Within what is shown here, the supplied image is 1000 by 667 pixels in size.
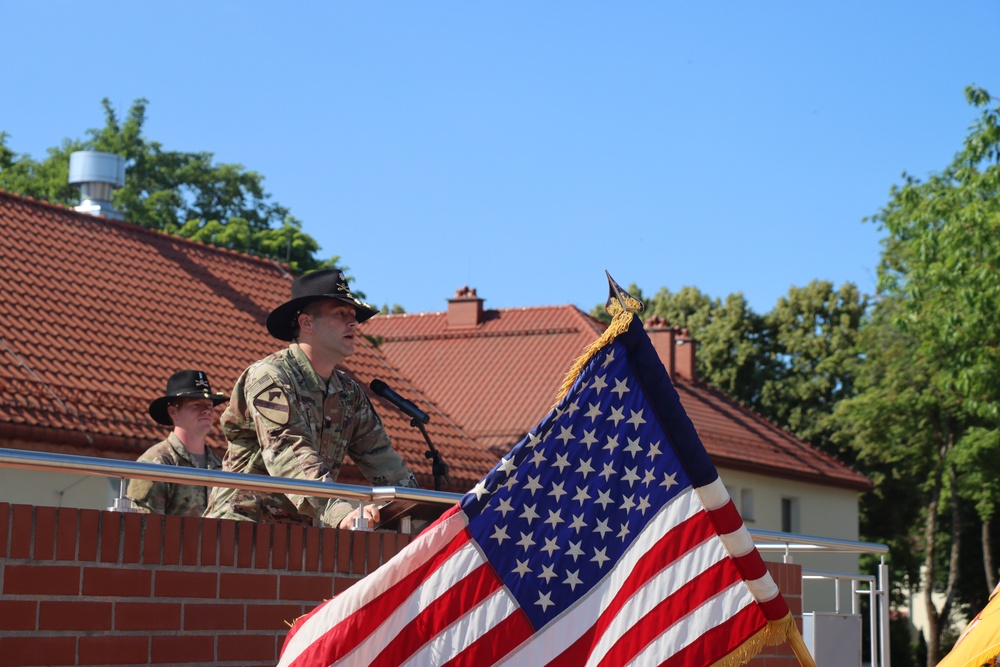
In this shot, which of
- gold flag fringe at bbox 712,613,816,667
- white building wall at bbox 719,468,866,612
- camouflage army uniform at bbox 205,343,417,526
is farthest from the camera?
white building wall at bbox 719,468,866,612

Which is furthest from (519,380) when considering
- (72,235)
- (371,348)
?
(72,235)

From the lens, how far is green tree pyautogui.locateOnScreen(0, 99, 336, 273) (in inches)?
1898

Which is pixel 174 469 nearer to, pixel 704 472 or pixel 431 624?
pixel 431 624

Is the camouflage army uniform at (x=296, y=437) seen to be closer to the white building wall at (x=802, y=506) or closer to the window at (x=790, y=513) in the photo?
the white building wall at (x=802, y=506)

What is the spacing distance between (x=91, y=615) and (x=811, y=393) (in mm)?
48757

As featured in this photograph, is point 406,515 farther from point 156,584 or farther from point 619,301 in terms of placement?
point 619,301

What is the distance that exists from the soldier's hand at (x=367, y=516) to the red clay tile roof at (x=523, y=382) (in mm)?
27209

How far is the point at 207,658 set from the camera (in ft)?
15.8

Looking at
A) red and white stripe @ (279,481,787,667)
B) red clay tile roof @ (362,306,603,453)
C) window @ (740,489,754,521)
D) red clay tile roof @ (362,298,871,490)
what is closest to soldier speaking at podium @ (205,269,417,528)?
red and white stripe @ (279,481,787,667)

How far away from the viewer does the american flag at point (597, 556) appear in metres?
4.15

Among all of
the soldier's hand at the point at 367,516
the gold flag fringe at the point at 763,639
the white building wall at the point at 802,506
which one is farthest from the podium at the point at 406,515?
A: the white building wall at the point at 802,506

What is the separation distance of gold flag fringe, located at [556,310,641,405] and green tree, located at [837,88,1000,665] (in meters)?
19.2

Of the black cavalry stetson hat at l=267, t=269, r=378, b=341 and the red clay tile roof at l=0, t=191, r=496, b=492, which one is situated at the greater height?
the red clay tile roof at l=0, t=191, r=496, b=492

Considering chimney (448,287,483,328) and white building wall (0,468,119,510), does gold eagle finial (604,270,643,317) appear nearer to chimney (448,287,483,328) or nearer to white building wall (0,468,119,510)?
white building wall (0,468,119,510)
